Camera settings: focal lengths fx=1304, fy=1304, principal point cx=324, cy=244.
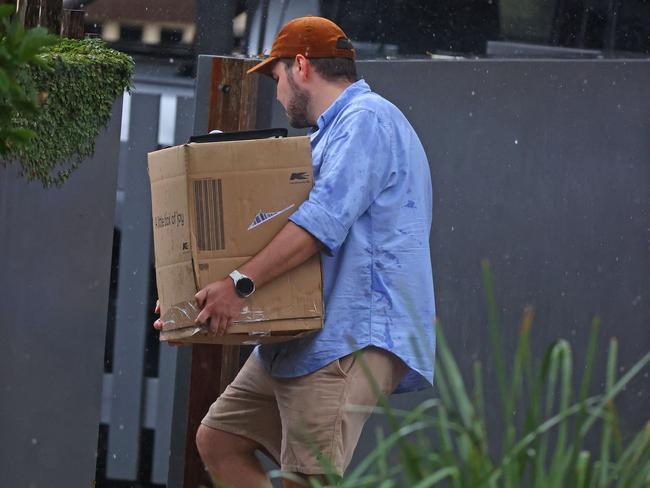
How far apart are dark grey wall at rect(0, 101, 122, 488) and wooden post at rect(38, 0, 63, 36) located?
35 centimetres

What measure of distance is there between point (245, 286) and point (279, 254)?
116 mm

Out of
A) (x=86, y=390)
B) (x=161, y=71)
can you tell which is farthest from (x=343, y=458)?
(x=161, y=71)

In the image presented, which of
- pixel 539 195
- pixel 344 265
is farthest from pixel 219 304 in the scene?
pixel 539 195

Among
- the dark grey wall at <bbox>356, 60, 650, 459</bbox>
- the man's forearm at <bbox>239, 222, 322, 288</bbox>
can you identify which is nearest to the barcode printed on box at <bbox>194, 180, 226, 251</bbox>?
the man's forearm at <bbox>239, 222, 322, 288</bbox>

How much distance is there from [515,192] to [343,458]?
1.95 meters

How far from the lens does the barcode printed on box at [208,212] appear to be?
128 inches

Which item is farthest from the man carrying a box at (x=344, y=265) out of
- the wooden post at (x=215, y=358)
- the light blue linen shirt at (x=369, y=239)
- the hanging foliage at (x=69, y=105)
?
the wooden post at (x=215, y=358)

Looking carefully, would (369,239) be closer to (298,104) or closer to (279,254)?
(279,254)

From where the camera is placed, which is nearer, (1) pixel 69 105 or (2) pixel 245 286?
(2) pixel 245 286

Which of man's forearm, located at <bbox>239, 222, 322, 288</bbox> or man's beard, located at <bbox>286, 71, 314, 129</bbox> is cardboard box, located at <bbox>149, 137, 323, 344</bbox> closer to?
man's forearm, located at <bbox>239, 222, 322, 288</bbox>

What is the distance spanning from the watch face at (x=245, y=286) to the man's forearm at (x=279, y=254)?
0.01 metres

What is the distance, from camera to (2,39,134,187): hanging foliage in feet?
13.8

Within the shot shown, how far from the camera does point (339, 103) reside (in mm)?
3506

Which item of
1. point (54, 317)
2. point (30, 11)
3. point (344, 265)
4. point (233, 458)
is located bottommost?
point (233, 458)
